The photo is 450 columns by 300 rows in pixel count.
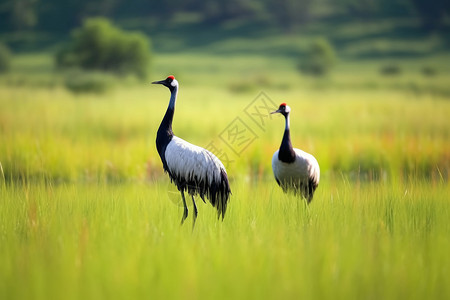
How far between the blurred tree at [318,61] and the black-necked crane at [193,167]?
121ft

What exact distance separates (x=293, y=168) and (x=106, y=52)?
2968cm

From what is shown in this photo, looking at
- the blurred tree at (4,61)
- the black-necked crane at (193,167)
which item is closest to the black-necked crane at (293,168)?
the black-necked crane at (193,167)

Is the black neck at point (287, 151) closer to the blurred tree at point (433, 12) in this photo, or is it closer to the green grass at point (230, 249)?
the green grass at point (230, 249)

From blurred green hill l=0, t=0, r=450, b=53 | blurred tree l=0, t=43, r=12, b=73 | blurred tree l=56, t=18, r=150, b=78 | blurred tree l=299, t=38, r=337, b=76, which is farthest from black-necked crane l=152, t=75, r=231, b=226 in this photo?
blurred green hill l=0, t=0, r=450, b=53

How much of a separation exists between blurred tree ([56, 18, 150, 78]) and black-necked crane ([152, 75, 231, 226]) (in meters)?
29.3

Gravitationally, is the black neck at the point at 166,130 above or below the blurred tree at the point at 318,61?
below

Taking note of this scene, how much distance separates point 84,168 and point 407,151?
207 inches

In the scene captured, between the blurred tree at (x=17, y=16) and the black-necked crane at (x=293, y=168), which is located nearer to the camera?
the black-necked crane at (x=293, y=168)

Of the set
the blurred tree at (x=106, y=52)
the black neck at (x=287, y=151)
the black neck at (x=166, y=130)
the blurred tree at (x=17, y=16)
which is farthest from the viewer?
the blurred tree at (x=17, y=16)

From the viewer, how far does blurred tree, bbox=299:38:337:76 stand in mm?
40281

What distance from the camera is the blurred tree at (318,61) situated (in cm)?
4028

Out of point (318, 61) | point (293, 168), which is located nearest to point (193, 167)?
point (293, 168)

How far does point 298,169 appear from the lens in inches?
211

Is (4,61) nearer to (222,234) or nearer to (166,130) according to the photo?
(166,130)
